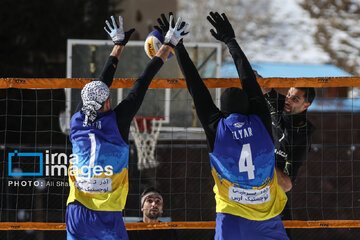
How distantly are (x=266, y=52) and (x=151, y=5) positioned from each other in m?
7.44

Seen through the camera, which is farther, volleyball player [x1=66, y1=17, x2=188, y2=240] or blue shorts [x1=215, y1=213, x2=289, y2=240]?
volleyball player [x1=66, y1=17, x2=188, y2=240]

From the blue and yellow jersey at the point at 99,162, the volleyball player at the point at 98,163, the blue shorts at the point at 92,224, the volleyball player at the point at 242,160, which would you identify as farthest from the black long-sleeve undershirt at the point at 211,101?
the blue shorts at the point at 92,224

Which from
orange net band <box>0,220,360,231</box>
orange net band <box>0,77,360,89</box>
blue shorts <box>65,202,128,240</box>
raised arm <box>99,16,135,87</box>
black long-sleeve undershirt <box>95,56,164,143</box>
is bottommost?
orange net band <box>0,220,360,231</box>

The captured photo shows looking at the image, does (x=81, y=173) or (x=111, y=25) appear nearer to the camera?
(x=81, y=173)

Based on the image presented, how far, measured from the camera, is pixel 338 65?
2394cm

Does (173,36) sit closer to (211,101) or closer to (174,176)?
(211,101)

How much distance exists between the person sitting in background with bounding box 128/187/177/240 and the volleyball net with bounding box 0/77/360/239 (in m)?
0.24

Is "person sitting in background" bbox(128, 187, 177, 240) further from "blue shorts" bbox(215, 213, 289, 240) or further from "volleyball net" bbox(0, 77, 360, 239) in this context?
"blue shorts" bbox(215, 213, 289, 240)

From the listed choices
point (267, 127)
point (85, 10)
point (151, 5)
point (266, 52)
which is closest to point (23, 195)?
point (267, 127)

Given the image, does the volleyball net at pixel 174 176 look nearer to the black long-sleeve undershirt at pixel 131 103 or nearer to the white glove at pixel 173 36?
the white glove at pixel 173 36

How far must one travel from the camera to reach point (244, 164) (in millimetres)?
4379

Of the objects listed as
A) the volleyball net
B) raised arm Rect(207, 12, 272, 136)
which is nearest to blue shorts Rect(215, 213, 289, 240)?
raised arm Rect(207, 12, 272, 136)

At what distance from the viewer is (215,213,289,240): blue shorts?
432 cm

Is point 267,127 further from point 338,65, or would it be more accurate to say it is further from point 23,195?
point 338,65
